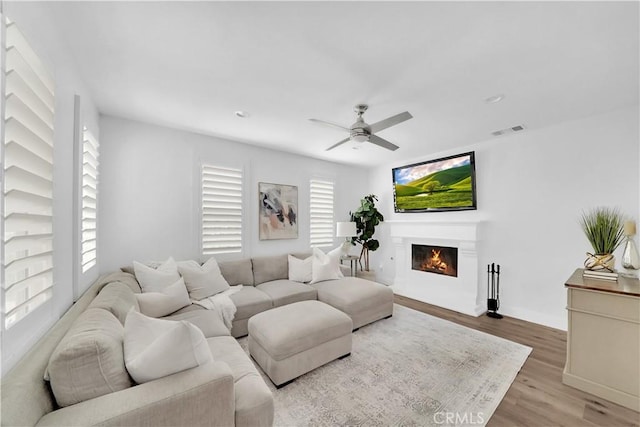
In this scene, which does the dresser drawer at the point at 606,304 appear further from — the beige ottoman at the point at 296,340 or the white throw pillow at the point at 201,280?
the white throw pillow at the point at 201,280

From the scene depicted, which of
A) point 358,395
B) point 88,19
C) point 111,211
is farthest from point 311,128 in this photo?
point 358,395

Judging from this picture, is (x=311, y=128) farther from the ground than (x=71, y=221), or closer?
farther from the ground

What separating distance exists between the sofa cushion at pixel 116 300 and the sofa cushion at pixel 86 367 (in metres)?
0.46

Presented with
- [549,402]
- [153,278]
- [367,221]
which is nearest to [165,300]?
[153,278]

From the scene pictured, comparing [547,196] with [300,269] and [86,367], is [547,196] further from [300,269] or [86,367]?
[86,367]

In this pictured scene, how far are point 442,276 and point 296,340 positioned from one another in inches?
121

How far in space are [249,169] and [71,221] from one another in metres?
2.36

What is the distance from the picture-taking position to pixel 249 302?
2.86 m

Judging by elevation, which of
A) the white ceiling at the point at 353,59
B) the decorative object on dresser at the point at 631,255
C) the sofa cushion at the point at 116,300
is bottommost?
the sofa cushion at the point at 116,300

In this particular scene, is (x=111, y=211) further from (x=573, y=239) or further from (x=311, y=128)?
(x=573, y=239)

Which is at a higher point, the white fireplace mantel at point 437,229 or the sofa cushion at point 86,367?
the white fireplace mantel at point 437,229

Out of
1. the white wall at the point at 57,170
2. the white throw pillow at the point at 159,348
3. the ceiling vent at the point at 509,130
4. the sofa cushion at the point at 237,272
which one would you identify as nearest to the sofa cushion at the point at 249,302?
the sofa cushion at the point at 237,272

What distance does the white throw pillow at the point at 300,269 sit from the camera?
3748mm

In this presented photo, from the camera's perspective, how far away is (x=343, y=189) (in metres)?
5.23
